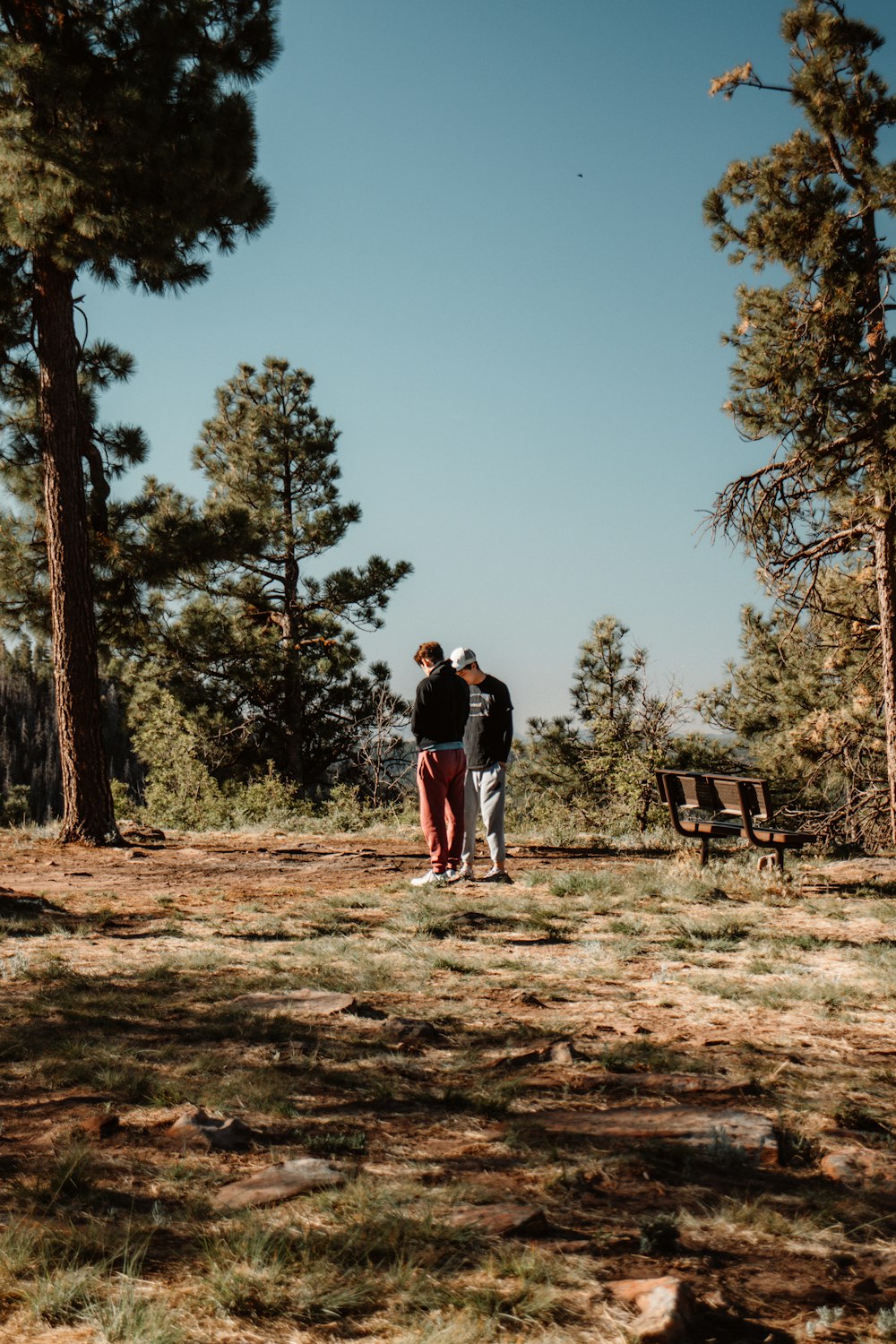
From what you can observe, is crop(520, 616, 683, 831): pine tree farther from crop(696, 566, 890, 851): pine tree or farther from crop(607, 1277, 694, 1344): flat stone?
crop(607, 1277, 694, 1344): flat stone

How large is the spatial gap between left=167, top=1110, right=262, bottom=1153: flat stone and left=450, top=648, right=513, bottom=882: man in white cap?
559cm

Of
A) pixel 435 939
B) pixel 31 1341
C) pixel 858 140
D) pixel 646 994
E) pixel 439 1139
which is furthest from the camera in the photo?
pixel 858 140

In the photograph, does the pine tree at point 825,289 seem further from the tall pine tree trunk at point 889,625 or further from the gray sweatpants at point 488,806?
the gray sweatpants at point 488,806

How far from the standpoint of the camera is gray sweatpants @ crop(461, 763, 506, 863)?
8789 millimetres

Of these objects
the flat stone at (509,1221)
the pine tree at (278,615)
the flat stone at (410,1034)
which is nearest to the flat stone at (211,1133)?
the flat stone at (509,1221)

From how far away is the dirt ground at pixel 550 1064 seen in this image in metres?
2.53

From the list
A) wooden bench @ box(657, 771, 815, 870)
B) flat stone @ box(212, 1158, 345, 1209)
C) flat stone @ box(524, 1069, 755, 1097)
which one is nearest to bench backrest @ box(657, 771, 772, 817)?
wooden bench @ box(657, 771, 815, 870)

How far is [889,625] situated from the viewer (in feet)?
41.3

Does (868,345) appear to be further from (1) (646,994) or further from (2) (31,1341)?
(2) (31,1341)

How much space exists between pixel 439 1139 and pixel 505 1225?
2.29 ft

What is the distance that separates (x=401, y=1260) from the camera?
2.42 m

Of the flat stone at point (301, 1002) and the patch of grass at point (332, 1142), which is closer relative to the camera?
the patch of grass at point (332, 1142)

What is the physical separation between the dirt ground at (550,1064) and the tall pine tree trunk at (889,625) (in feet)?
16.8

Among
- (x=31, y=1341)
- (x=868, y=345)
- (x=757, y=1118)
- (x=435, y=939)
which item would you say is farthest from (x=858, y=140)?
(x=31, y=1341)
